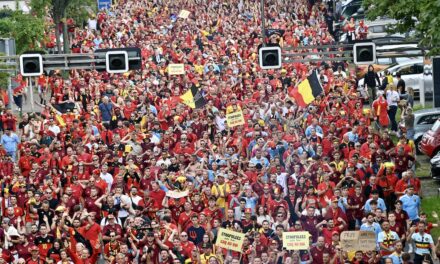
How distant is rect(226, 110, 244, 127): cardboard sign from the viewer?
34566mm

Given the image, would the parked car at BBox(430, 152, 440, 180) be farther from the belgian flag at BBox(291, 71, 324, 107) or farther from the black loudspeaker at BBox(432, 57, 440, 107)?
the black loudspeaker at BBox(432, 57, 440, 107)

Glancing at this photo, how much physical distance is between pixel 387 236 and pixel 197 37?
29.0 metres

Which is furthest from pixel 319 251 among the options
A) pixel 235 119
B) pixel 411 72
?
pixel 411 72

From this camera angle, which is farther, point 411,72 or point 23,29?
point 23,29

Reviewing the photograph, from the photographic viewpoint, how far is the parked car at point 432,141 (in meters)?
34.8

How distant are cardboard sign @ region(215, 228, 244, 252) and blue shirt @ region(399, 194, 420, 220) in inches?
120

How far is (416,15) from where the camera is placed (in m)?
34.4

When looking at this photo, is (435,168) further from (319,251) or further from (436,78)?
(319,251)

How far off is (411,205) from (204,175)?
4.48m

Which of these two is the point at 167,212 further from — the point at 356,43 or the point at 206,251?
the point at 356,43

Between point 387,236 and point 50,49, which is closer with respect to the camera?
point 387,236

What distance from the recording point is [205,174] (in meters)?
30.0

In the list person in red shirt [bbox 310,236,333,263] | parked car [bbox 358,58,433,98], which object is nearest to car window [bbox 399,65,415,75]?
parked car [bbox 358,58,433,98]

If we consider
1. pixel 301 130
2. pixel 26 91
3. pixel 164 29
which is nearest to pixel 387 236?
pixel 301 130
